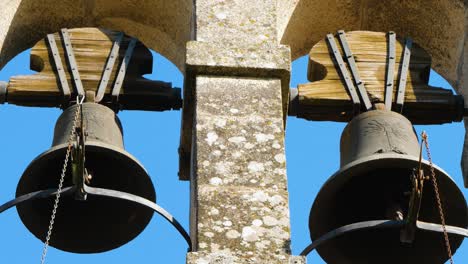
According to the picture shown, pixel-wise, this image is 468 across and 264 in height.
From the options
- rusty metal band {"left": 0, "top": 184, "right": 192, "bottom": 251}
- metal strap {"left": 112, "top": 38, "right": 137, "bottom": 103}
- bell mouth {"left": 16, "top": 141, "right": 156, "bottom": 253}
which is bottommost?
bell mouth {"left": 16, "top": 141, "right": 156, "bottom": 253}

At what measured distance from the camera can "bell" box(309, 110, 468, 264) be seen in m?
7.87

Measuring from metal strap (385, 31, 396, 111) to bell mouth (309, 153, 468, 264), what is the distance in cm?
68

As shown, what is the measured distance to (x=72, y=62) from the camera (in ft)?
28.9

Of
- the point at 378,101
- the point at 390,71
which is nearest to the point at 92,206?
the point at 378,101

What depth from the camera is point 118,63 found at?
29.1ft

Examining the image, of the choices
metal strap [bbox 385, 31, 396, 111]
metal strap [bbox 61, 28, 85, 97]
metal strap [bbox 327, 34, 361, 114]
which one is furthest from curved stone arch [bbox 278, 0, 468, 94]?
metal strap [bbox 61, 28, 85, 97]

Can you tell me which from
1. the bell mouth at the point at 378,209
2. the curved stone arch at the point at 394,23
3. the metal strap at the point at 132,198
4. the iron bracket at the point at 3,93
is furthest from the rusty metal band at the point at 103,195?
the curved stone arch at the point at 394,23

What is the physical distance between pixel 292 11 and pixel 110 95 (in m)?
1.21

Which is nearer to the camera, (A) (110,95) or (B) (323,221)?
(B) (323,221)

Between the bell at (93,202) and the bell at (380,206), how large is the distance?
32.4 inches

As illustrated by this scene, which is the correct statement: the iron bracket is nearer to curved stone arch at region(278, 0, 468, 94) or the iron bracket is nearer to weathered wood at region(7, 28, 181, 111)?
weathered wood at region(7, 28, 181, 111)

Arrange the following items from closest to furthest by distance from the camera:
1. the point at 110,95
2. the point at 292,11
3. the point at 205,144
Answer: the point at 205,144
the point at 110,95
the point at 292,11

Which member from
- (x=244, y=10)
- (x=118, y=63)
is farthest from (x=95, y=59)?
(x=244, y=10)

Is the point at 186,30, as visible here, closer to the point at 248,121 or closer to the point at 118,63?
the point at 118,63
